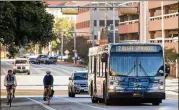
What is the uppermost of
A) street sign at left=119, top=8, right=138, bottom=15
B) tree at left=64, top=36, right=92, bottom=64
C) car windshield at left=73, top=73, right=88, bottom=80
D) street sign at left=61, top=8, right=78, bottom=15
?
street sign at left=61, top=8, right=78, bottom=15

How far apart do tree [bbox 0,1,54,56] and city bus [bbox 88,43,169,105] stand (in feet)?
23.7

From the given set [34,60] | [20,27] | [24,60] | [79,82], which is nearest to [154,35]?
[24,60]

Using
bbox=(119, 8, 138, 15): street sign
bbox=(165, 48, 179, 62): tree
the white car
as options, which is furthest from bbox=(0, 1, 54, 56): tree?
the white car

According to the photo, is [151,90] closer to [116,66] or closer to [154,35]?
[116,66]

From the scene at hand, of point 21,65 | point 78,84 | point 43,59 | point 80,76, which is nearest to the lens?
point 78,84

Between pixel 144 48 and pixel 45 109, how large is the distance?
5.30 m

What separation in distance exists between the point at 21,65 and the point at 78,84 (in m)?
43.7

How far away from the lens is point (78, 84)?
42125mm

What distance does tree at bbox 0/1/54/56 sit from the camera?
32.8m

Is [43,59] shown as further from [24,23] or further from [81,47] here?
[24,23]

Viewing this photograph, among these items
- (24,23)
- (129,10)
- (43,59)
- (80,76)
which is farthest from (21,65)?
(24,23)

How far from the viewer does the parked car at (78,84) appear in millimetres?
42000

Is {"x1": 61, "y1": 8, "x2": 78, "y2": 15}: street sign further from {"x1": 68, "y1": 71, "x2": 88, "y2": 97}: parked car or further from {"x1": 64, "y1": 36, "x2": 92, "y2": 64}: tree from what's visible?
{"x1": 64, "y1": 36, "x2": 92, "y2": 64}: tree

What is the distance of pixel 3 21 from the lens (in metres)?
32.7
